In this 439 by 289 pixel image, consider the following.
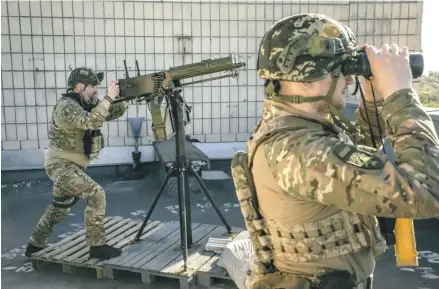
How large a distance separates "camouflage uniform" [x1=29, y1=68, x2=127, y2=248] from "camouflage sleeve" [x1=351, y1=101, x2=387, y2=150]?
2.82 meters

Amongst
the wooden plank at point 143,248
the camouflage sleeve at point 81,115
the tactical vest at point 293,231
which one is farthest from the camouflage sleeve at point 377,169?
the camouflage sleeve at point 81,115

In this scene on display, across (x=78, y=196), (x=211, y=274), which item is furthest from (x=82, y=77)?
(x=211, y=274)

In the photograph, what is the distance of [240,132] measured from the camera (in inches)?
329

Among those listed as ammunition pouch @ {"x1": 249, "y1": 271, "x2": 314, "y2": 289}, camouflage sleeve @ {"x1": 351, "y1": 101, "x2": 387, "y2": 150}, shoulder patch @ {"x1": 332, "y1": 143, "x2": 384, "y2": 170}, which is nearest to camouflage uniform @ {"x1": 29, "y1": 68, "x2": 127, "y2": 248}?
camouflage sleeve @ {"x1": 351, "y1": 101, "x2": 387, "y2": 150}

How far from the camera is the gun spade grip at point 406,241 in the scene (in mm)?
1737

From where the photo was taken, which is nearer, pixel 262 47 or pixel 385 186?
pixel 385 186

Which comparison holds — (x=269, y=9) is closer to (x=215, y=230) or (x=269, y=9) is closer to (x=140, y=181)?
(x=140, y=181)

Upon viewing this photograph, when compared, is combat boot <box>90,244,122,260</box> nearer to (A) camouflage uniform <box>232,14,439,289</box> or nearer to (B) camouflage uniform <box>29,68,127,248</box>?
(B) camouflage uniform <box>29,68,127,248</box>

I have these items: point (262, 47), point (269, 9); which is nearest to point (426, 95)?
point (269, 9)

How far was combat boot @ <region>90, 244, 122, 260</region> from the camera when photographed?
4355mm

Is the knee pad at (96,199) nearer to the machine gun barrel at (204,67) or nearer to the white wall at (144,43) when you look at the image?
the machine gun barrel at (204,67)

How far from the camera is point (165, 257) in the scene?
4281mm

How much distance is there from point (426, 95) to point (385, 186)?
1137 centimetres

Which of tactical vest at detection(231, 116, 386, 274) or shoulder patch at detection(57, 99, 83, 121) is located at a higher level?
shoulder patch at detection(57, 99, 83, 121)
